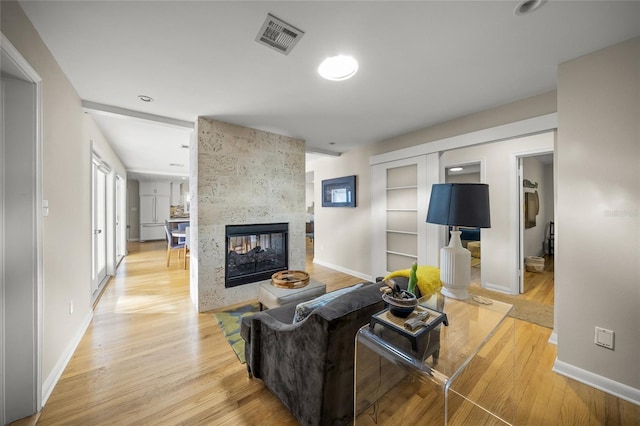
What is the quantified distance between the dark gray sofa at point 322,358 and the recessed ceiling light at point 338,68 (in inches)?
63.3

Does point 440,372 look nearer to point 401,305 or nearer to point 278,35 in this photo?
point 401,305

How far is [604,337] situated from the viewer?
1.65m

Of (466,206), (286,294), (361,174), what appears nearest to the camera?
(466,206)

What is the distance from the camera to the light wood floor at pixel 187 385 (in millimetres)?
1455

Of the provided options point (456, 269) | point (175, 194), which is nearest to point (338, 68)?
point (456, 269)

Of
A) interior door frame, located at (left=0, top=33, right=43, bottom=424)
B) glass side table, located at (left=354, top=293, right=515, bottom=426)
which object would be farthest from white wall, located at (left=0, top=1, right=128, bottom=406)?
glass side table, located at (left=354, top=293, right=515, bottom=426)

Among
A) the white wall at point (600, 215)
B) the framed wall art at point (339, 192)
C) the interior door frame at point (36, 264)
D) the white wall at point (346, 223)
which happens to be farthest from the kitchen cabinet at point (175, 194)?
the white wall at point (600, 215)

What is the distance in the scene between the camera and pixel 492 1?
1.25m

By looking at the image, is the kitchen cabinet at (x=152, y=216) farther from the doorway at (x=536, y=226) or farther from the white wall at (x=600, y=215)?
the white wall at (x=600, y=215)

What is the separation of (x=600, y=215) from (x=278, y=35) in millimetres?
2465

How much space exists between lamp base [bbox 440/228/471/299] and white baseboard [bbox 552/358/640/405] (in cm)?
98

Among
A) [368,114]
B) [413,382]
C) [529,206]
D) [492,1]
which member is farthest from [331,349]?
[529,206]

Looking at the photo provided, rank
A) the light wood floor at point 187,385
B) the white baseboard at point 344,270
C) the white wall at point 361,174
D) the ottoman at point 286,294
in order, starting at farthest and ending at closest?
the white baseboard at point 344,270 < the white wall at point 361,174 < the ottoman at point 286,294 < the light wood floor at point 187,385

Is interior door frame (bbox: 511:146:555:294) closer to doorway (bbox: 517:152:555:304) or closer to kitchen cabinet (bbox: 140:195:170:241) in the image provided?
doorway (bbox: 517:152:555:304)
